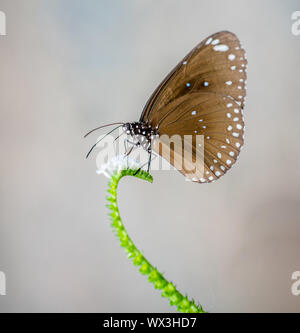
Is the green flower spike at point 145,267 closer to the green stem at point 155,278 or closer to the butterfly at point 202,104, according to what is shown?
the green stem at point 155,278

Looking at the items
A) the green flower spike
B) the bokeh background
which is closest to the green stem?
the green flower spike

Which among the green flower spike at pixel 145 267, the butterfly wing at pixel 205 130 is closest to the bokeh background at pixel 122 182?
the butterfly wing at pixel 205 130

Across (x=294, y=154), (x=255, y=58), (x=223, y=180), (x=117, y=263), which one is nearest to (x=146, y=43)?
(x=255, y=58)

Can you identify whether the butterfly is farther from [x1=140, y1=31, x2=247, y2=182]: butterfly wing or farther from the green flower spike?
the green flower spike

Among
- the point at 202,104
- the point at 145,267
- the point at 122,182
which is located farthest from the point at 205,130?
the point at 122,182

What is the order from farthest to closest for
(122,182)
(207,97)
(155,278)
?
1. (122,182)
2. (207,97)
3. (155,278)

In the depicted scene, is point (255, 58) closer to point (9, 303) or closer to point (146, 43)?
point (146, 43)

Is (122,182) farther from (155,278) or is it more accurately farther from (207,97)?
(155,278)
